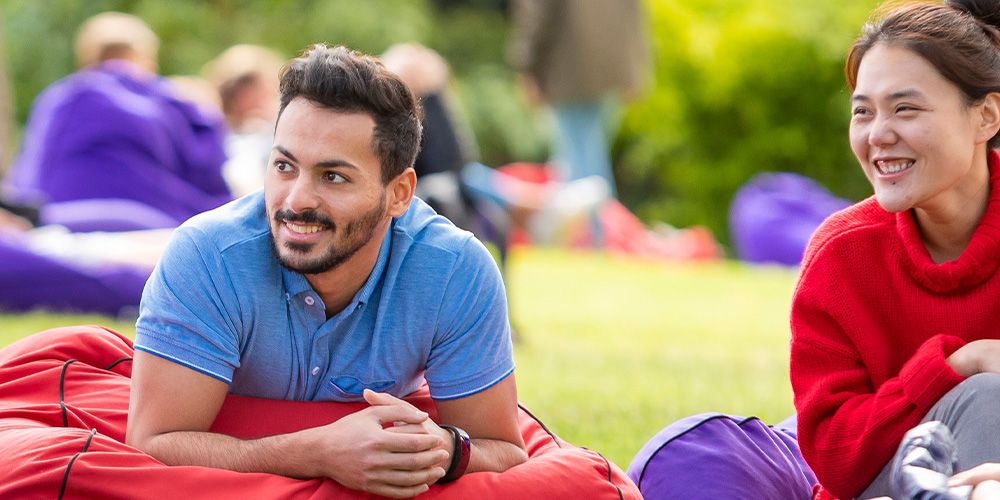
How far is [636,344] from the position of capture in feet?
23.9

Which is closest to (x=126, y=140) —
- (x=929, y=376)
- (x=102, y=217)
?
(x=102, y=217)

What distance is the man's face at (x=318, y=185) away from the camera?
9.70 ft

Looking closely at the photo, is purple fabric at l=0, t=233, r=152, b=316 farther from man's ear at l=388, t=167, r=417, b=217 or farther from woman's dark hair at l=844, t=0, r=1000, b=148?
woman's dark hair at l=844, t=0, r=1000, b=148

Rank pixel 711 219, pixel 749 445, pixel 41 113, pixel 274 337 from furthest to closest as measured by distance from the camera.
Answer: pixel 711 219 → pixel 41 113 → pixel 749 445 → pixel 274 337

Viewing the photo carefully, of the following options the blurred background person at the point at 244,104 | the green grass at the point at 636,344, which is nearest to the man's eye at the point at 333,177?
the green grass at the point at 636,344

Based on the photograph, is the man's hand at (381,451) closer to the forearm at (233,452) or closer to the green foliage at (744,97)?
the forearm at (233,452)

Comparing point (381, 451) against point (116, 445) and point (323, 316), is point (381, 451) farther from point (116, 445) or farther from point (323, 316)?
point (116, 445)

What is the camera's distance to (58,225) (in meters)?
7.77

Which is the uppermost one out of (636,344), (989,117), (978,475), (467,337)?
(989,117)

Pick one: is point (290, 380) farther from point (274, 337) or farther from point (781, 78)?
point (781, 78)

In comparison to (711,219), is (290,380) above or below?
above

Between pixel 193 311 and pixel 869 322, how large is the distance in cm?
151

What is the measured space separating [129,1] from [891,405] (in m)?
18.6

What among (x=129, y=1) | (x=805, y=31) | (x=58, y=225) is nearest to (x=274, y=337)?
(x=58, y=225)
